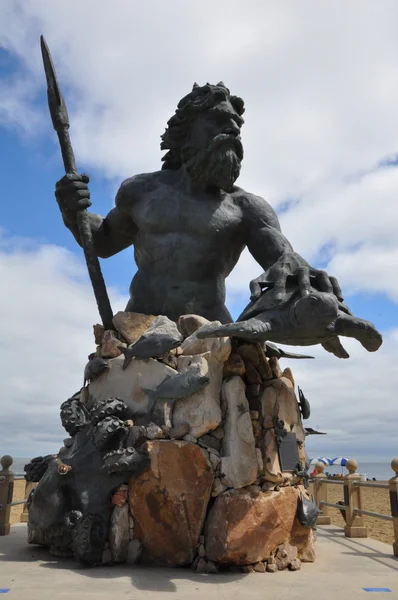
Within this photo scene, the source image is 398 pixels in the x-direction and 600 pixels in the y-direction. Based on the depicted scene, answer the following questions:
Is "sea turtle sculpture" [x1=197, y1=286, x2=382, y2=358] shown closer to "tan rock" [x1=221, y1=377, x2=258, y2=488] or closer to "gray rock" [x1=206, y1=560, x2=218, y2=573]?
"tan rock" [x1=221, y1=377, x2=258, y2=488]

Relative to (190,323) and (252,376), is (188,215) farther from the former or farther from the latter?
(252,376)

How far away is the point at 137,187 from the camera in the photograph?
4930mm

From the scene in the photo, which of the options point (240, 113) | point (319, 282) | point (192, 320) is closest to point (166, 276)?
point (192, 320)

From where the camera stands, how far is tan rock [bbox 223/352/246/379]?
13.3ft

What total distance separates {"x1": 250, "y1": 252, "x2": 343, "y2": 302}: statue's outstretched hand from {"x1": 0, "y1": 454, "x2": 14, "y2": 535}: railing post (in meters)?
3.69

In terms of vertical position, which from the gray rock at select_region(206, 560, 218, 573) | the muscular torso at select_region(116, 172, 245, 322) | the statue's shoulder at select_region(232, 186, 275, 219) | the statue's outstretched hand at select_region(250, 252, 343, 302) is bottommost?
the gray rock at select_region(206, 560, 218, 573)

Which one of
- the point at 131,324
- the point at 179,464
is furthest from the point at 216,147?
the point at 179,464

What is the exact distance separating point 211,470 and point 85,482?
91cm

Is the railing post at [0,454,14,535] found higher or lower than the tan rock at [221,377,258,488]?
lower

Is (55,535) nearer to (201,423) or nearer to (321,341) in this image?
(201,423)

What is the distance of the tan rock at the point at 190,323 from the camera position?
421 cm

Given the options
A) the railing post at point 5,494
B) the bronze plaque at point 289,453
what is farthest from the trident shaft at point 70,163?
the railing post at point 5,494

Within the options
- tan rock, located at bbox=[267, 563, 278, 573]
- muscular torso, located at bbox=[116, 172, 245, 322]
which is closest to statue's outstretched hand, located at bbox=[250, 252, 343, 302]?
muscular torso, located at bbox=[116, 172, 245, 322]

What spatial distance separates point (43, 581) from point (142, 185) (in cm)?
323
